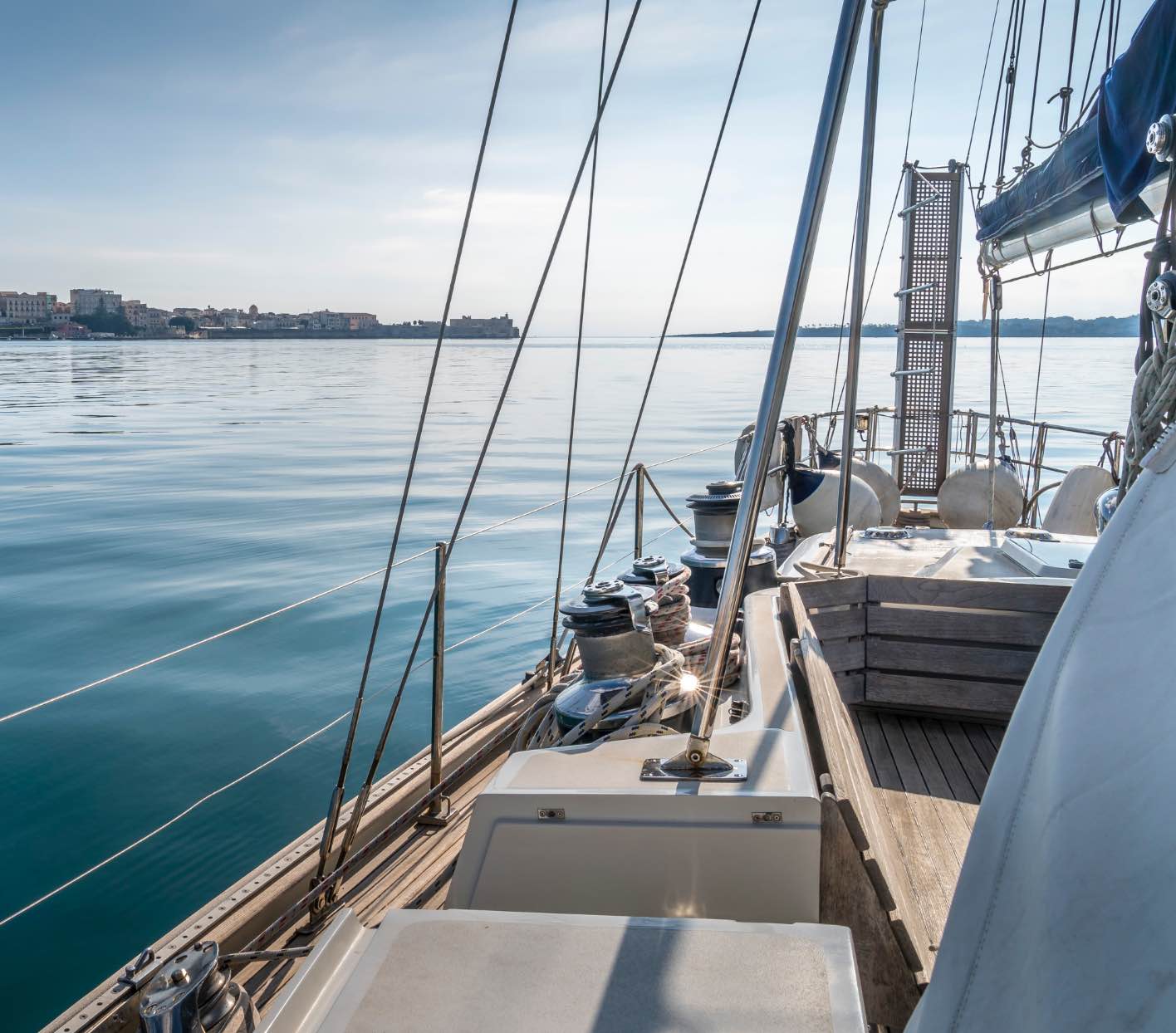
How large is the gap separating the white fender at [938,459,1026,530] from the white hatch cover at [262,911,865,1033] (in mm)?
7063

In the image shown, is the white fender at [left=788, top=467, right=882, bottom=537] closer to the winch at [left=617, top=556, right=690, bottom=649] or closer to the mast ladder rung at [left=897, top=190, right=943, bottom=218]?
the mast ladder rung at [left=897, top=190, right=943, bottom=218]

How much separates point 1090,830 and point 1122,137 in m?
3.25

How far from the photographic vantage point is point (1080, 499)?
6.60 metres

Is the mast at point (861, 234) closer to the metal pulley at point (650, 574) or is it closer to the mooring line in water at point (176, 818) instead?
the metal pulley at point (650, 574)

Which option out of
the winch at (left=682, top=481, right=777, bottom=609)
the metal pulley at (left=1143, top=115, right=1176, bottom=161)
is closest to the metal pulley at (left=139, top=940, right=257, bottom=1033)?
the metal pulley at (left=1143, top=115, right=1176, bottom=161)

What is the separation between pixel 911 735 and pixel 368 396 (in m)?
31.6

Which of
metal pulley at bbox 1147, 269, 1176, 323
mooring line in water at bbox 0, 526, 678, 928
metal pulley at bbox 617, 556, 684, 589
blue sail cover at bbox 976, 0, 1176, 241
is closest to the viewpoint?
metal pulley at bbox 1147, 269, 1176, 323

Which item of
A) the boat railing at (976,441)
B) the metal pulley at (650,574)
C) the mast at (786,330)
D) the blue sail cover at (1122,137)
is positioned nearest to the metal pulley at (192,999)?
the mast at (786,330)

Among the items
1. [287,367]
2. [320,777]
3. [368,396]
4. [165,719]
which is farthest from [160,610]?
[287,367]

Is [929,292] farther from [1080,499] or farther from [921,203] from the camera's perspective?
[1080,499]

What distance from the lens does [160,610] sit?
7.68 meters

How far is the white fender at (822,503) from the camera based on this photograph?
6.84 metres

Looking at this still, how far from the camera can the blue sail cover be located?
2.88 metres

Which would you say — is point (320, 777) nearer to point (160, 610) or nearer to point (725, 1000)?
point (160, 610)
